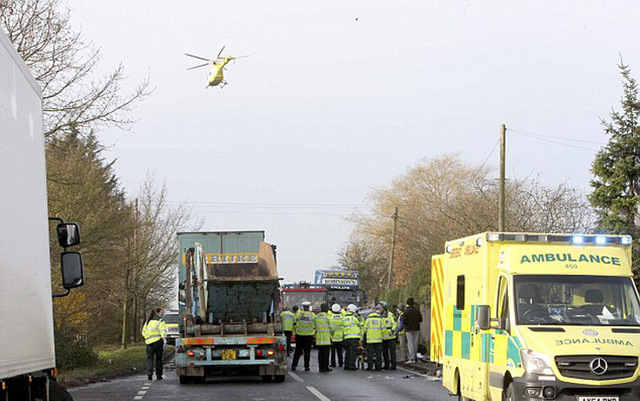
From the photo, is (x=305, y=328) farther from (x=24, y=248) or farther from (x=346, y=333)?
(x=24, y=248)

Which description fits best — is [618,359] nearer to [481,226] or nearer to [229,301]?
[229,301]

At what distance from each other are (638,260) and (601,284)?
1987 cm

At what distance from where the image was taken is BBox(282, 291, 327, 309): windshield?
1837 inches

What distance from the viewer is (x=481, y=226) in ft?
142

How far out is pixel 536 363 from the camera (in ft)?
44.0

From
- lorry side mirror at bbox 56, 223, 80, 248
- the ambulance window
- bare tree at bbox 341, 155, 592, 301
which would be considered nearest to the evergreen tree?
bare tree at bbox 341, 155, 592, 301

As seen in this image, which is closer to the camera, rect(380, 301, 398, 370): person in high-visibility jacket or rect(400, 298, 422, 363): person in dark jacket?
rect(380, 301, 398, 370): person in high-visibility jacket

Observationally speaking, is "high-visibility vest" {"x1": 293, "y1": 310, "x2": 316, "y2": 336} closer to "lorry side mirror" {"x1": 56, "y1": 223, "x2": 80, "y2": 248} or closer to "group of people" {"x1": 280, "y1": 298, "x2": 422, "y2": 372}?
"group of people" {"x1": 280, "y1": 298, "x2": 422, "y2": 372}

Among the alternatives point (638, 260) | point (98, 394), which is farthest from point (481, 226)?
point (98, 394)

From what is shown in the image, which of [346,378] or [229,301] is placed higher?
[229,301]

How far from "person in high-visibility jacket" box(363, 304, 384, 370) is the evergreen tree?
382 inches

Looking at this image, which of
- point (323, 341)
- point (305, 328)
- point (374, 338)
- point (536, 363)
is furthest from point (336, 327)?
point (536, 363)

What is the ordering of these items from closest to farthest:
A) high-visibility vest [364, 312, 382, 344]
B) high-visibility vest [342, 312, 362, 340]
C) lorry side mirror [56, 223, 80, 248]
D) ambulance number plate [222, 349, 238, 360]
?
1. lorry side mirror [56, 223, 80, 248]
2. ambulance number plate [222, 349, 238, 360]
3. high-visibility vest [364, 312, 382, 344]
4. high-visibility vest [342, 312, 362, 340]

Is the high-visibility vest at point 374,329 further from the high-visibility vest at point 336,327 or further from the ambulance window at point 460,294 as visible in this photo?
the ambulance window at point 460,294
